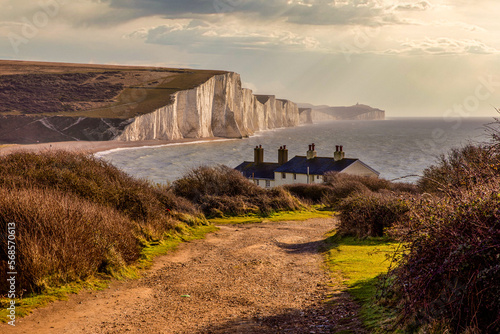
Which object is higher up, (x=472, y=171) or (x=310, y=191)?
(x=472, y=171)

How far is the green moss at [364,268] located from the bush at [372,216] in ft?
1.64

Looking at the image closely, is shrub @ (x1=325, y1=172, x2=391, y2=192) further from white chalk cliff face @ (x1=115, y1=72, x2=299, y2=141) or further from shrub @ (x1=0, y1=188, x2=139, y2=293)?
white chalk cliff face @ (x1=115, y1=72, x2=299, y2=141)

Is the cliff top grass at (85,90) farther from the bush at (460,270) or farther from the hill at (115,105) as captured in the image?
the bush at (460,270)

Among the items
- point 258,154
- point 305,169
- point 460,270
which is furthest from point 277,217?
point 258,154

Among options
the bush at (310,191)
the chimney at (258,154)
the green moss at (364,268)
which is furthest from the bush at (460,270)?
the chimney at (258,154)

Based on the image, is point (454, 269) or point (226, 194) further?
point (226, 194)

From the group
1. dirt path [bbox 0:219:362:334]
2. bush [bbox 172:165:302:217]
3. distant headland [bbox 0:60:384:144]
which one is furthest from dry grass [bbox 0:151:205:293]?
distant headland [bbox 0:60:384:144]

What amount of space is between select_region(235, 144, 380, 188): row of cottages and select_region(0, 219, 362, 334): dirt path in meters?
27.9

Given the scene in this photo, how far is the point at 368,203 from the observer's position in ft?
61.4

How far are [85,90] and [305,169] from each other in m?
132

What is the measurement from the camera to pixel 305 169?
45188 mm

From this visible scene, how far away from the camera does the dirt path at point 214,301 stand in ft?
28.7

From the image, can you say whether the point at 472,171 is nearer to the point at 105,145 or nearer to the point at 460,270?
the point at 460,270

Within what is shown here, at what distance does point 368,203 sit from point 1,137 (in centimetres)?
12085
